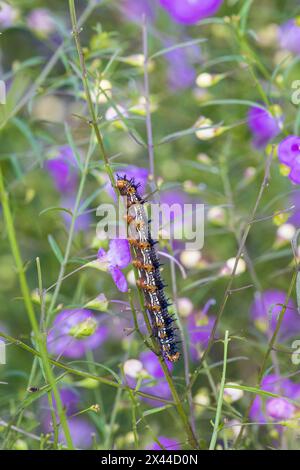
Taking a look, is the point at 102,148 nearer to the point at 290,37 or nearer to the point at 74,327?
the point at 74,327

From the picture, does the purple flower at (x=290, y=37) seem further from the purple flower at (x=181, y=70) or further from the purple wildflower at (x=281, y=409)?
the purple wildflower at (x=281, y=409)

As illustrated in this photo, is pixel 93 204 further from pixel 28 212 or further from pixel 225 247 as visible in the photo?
pixel 225 247

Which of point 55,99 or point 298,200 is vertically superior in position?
point 55,99

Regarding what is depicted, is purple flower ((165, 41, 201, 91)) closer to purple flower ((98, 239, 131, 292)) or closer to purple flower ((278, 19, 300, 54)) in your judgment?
purple flower ((278, 19, 300, 54))

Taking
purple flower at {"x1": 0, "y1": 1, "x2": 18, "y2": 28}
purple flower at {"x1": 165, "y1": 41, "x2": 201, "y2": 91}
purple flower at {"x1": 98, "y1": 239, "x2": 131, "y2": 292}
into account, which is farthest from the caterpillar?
purple flower at {"x1": 165, "y1": 41, "x2": 201, "y2": 91}
